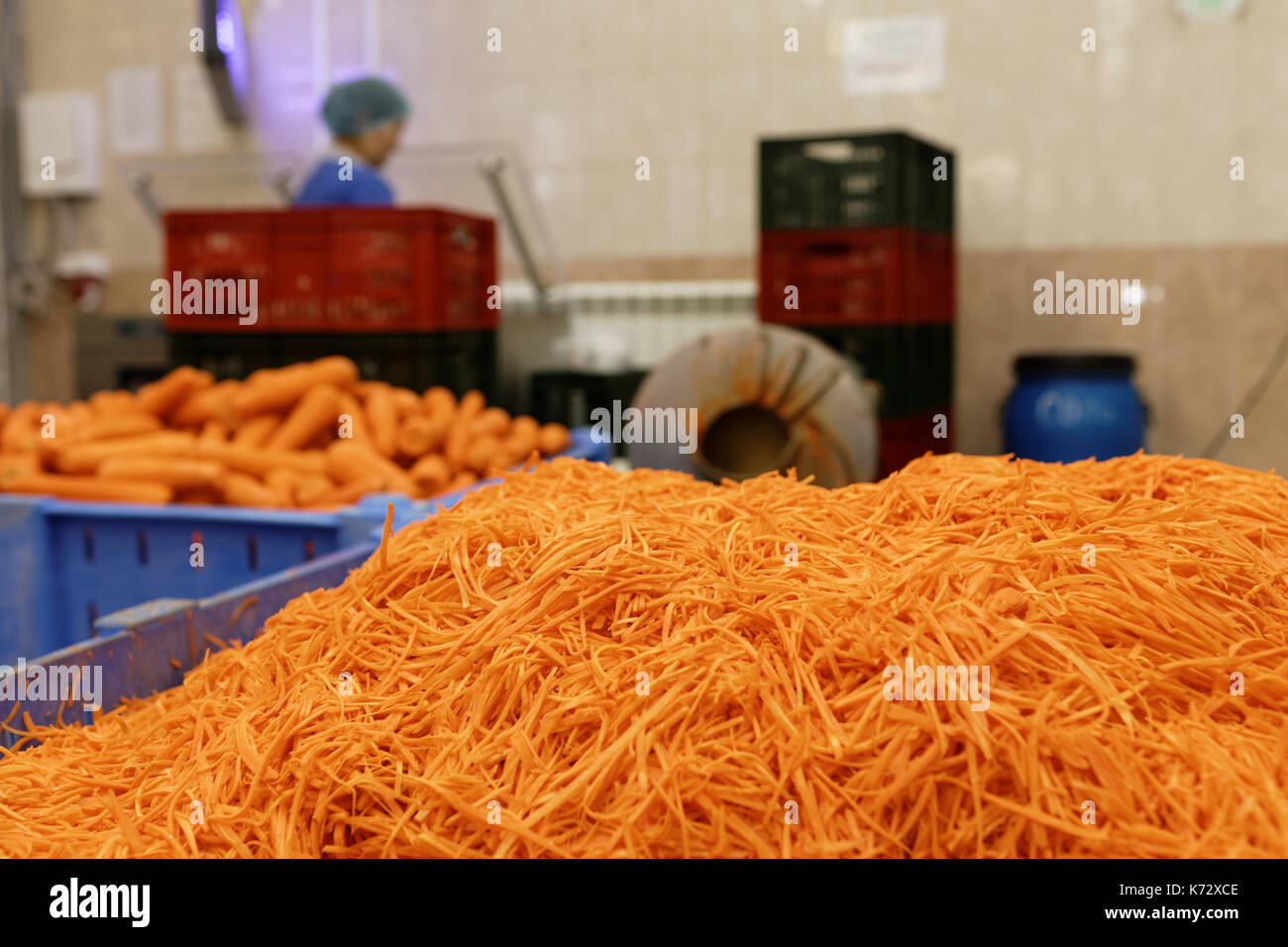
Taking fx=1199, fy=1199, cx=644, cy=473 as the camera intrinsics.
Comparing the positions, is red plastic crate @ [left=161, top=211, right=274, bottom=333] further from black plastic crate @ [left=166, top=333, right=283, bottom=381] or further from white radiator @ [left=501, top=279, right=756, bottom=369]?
white radiator @ [left=501, top=279, right=756, bottom=369]

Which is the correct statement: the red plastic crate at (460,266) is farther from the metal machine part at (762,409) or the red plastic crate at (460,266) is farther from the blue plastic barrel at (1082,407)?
the blue plastic barrel at (1082,407)

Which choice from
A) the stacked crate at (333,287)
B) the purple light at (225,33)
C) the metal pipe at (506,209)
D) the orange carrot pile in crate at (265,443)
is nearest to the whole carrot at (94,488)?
the orange carrot pile in crate at (265,443)

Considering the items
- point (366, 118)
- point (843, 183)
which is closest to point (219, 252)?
point (366, 118)

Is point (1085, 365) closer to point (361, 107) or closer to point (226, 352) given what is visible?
point (361, 107)

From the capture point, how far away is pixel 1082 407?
462cm

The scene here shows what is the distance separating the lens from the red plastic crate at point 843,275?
445cm

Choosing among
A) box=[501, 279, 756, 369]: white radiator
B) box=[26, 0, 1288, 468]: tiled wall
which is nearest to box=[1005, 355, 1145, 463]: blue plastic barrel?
box=[26, 0, 1288, 468]: tiled wall

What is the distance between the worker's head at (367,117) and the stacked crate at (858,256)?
4.69 ft

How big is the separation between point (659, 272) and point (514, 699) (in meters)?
4.92
